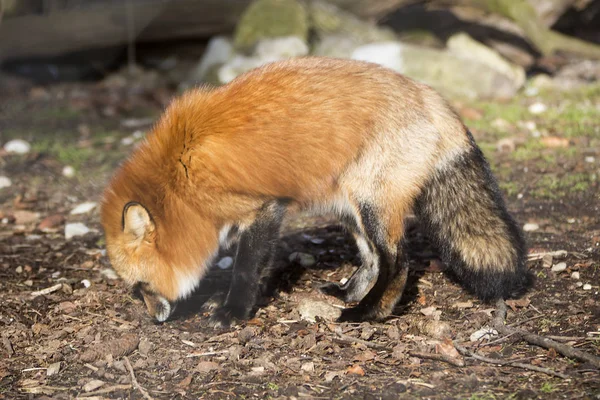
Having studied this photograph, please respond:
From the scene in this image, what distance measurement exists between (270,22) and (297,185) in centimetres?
649

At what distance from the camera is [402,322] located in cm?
428

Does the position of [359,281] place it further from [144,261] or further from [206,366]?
[144,261]

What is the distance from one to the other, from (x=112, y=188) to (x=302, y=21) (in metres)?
6.55

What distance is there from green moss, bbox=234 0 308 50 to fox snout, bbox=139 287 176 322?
20.7ft

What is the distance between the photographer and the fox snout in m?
4.28

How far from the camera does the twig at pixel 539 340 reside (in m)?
3.48

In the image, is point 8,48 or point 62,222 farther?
point 8,48

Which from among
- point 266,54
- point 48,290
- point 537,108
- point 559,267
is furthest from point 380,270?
point 266,54

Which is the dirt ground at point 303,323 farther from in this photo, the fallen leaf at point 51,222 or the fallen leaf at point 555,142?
the fallen leaf at point 555,142

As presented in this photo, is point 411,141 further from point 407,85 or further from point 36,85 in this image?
point 36,85

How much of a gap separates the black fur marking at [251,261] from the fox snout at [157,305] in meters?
0.30

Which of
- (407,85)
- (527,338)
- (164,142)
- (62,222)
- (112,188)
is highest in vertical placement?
(407,85)

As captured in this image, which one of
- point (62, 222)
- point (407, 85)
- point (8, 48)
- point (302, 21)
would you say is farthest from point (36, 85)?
point (407, 85)

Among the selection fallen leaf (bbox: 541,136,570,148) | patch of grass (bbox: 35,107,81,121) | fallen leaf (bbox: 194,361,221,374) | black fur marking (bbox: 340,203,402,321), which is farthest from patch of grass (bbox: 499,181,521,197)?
patch of grass (bbox: 35,107,81,121)
